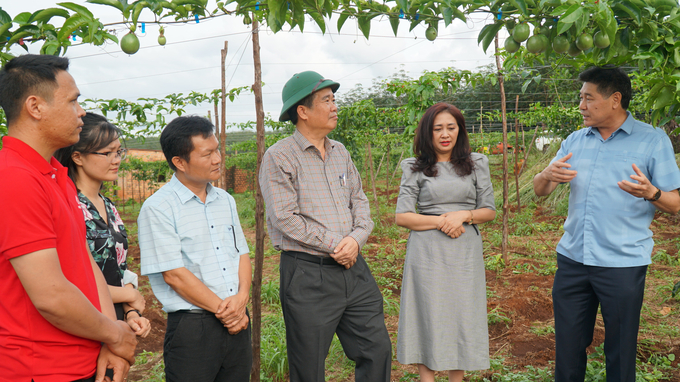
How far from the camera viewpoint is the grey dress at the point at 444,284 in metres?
2.37

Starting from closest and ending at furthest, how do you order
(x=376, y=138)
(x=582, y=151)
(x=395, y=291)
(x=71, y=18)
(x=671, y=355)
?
(x=71, y=18)
(x=582, y=151)
(x=671, y=355)
(x=395, y=291)
(x=376, y=138)

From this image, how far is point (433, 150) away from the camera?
2.50 meters

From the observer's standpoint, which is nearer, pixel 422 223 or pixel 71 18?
pixel 71 18

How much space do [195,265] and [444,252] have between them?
1.22m

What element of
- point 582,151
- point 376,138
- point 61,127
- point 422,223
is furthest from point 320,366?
point 376,138

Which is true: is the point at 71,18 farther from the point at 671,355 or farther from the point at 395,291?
the point at 395,291

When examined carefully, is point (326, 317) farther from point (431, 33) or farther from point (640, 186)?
point (640, 186)

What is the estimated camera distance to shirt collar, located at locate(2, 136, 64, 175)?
1.19 meters

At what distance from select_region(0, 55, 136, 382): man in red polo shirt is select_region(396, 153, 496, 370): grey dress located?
58.4 inches

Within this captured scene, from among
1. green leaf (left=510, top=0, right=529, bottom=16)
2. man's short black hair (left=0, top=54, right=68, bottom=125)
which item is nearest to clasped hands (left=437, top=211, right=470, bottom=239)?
green leaf (left=510, top=0, right=529, bottom=16)

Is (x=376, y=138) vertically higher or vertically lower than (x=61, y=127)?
higher

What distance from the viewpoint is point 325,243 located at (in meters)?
2.10

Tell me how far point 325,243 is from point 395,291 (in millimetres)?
2984

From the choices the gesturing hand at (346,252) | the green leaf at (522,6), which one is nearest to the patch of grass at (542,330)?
the gesturing hand at (346,252)
